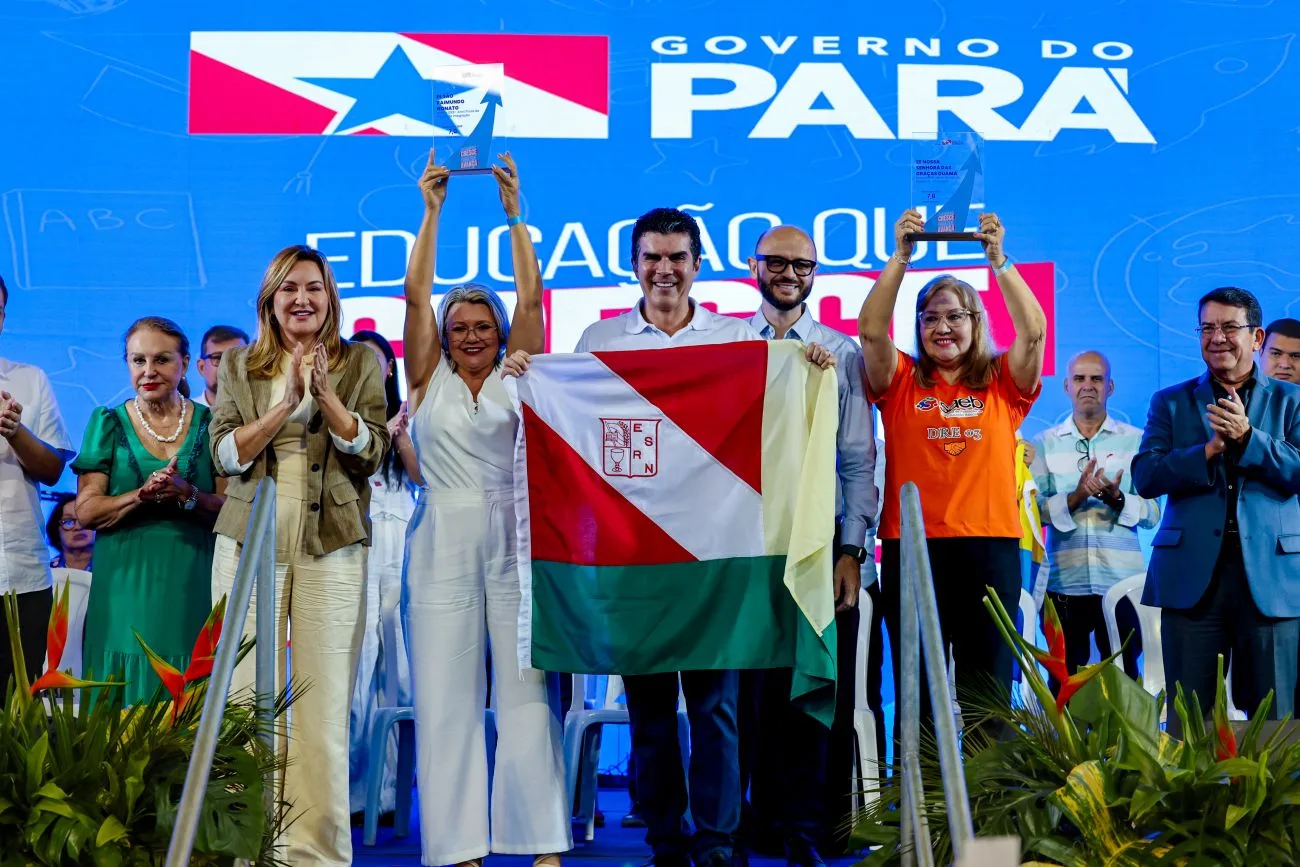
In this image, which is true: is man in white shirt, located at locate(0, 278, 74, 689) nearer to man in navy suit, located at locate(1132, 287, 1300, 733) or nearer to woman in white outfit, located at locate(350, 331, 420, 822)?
woman in white outfit, located at locate(350, 331, 420, 822)

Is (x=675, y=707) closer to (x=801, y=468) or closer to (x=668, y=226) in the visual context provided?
(x=801, y=468)

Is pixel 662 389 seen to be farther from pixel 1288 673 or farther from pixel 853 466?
pixel 1288 673

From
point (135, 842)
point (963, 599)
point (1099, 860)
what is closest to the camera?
point (1099, 860)

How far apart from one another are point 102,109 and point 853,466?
14.8 ft

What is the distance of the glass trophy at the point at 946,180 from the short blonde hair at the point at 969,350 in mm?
154

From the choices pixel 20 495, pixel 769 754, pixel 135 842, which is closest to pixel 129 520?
pixel 20 495

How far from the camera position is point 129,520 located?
4.60 metres

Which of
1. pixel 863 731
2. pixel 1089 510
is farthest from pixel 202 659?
pixel 1089 510

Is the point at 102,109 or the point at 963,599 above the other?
the point at 102,109

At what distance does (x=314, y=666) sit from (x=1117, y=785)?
2.23m

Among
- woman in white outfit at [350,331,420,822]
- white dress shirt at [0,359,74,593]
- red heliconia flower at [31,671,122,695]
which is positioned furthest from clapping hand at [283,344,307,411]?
white dress shirt at [0,359,74,593]

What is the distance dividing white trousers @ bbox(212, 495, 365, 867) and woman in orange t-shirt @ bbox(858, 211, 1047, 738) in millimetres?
1637

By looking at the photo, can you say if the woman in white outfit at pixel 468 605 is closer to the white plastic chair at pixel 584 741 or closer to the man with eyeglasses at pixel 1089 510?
the white plastic chair at pixel 584 741

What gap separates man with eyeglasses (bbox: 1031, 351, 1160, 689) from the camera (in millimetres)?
6145
